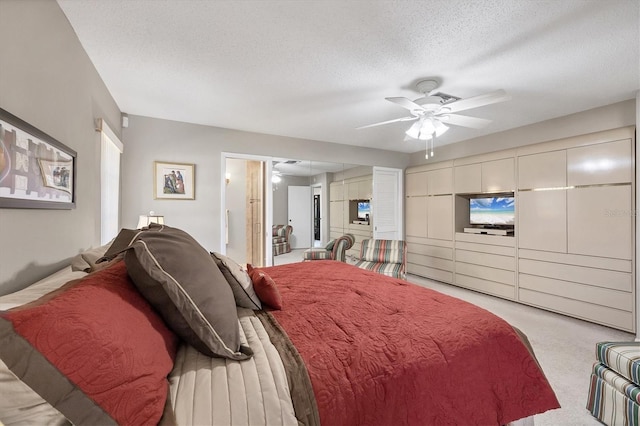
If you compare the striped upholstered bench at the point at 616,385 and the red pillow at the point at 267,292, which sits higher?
the red pillow at the point at 267,292

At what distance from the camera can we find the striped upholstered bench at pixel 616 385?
1569mm

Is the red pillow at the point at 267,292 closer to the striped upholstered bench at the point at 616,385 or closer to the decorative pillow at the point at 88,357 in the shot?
the decorative pillow at the point at 88,357

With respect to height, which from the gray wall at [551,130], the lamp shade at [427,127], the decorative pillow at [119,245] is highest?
the gray wall at [551,130]

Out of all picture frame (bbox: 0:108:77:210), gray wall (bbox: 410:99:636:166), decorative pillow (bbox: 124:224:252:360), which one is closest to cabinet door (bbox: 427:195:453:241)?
gray wall (bbox: 410:99:636:166)

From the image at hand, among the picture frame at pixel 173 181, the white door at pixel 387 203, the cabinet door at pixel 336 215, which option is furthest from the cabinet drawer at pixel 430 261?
the picture frame at pixel 173 181

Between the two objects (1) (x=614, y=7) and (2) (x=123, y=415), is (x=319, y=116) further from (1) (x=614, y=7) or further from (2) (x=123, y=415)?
(2) (x=123, y=415)

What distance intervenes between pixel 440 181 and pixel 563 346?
3.02m

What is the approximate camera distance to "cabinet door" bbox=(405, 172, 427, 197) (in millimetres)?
5412

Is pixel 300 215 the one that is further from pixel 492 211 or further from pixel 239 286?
pixel 239 286

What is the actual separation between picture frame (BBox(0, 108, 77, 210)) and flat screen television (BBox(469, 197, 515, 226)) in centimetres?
509

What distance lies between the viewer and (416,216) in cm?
559

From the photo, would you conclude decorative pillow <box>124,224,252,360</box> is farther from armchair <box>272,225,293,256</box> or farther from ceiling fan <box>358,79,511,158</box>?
armchair <box>272,225,293,256</box>

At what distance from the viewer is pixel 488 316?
4.92 feet

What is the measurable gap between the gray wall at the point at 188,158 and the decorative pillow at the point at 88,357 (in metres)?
3.19
